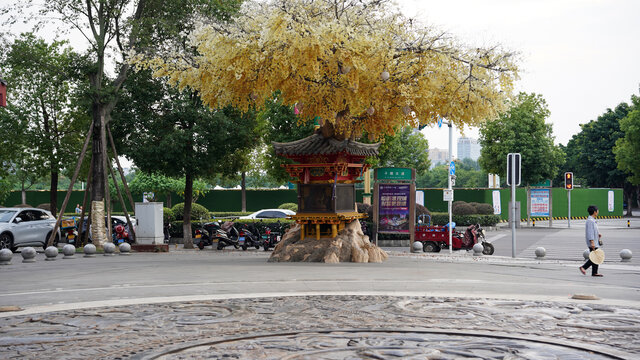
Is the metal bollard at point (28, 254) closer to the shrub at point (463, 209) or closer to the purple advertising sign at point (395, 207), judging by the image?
the purple advertising sign at point (395, 207)

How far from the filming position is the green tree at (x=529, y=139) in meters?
47.7

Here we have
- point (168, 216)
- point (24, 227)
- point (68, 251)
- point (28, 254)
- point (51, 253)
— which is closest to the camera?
point (28, 254)

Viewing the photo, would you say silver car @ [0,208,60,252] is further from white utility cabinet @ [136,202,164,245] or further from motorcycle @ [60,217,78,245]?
white utility cabinet @ [136,202,164,245]

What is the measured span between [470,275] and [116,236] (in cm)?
1793

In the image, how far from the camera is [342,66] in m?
16.9

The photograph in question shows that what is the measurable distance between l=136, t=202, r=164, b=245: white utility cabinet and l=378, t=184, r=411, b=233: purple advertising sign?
7.97 m

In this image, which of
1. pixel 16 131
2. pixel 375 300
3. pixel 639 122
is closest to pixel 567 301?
pixel 375 300

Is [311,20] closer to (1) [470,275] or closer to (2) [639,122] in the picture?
(1) [470,275]

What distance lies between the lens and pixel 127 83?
1004 inches

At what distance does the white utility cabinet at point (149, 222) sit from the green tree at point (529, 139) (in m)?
29.4

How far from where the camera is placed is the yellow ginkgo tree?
53.5ft

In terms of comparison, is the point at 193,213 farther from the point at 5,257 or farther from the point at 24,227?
the point at 5,257

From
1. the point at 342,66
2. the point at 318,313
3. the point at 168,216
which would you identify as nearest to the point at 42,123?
the point at 168,216

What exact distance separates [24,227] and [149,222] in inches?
179
